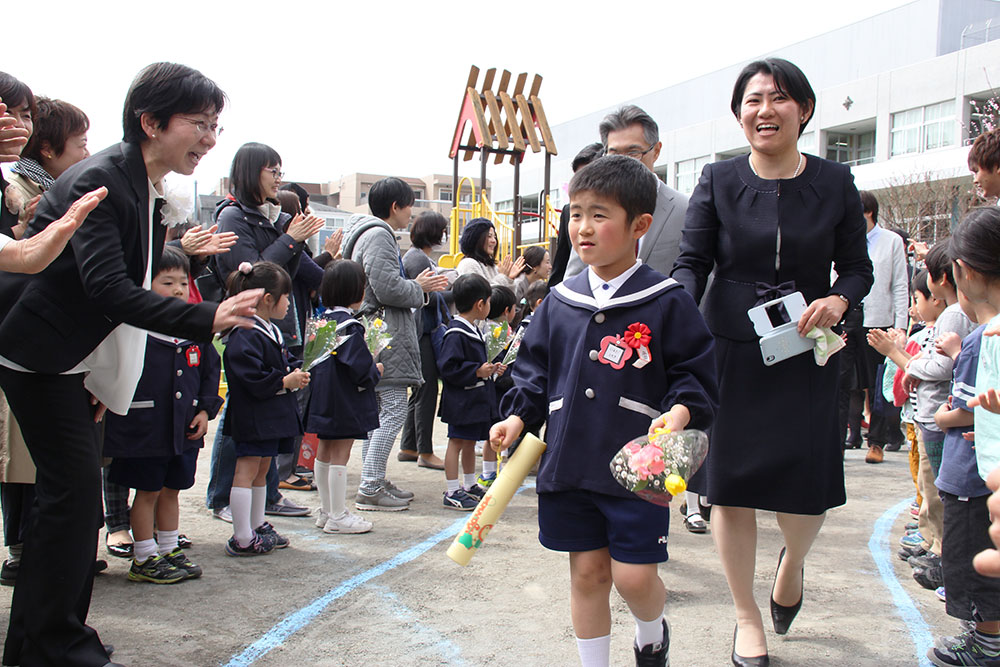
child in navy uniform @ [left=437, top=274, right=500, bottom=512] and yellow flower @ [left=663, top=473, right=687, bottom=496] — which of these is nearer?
yellow flower @ [left=663, top=473, right=687, bottom=496]

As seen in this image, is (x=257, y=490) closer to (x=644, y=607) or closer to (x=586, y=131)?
(x=644, y=607)

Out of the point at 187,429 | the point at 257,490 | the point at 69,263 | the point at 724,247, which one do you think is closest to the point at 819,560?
the point at 724,247

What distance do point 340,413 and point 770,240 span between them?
2.84m

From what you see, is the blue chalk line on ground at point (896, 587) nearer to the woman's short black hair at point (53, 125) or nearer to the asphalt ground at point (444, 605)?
the asphalt ground at point (444, 605)

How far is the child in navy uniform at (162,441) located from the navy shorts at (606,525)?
225 cm

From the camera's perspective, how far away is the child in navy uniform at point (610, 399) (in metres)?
2.62

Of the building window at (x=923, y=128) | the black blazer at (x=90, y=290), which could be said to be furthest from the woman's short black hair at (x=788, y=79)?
the building window at (x=923, y=128)

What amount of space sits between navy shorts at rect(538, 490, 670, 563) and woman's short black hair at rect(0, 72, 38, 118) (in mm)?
2603

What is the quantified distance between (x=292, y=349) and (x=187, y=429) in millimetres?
1429

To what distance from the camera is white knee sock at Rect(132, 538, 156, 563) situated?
404 centimetres

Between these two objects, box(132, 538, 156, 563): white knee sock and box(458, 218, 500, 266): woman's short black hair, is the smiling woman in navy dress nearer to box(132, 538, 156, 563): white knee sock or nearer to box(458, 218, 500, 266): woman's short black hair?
box(132, 538, 156, 563): white knee sock

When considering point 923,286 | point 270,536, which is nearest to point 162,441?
point 270,536

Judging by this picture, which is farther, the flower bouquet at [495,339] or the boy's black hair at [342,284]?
the flower bouquet at [495,339]

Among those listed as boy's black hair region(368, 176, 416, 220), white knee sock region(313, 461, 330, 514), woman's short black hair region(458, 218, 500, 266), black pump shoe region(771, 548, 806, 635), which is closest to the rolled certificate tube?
black pump shoe region(771, 548, 806, 635)
